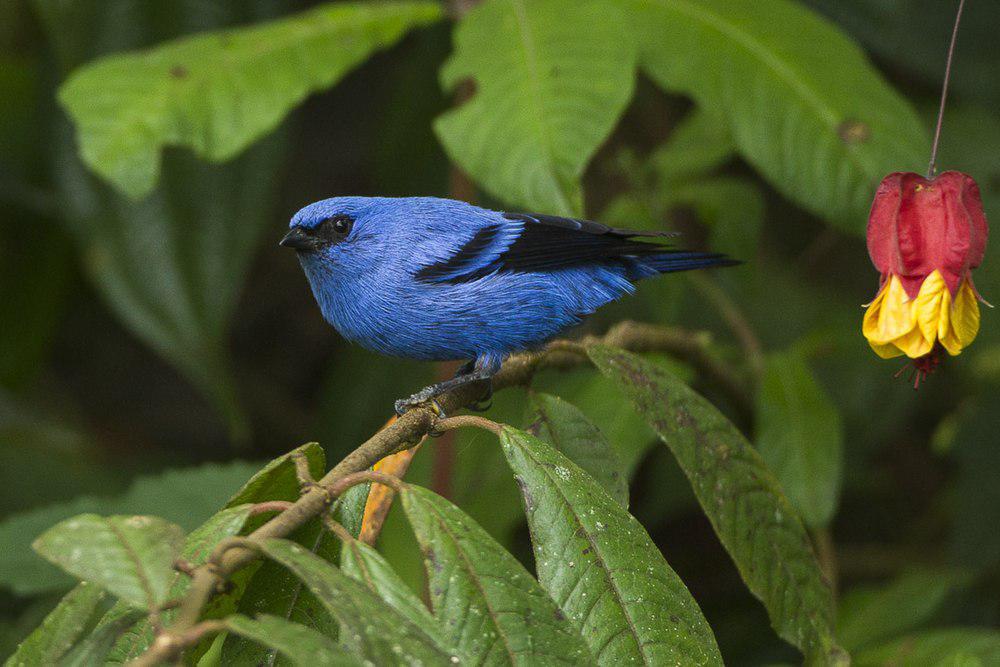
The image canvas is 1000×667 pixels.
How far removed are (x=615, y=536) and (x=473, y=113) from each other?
1.35m

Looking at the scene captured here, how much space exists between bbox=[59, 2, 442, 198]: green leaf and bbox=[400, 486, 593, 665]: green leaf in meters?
1.61

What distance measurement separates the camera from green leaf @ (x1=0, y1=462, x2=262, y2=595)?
9.43 feet

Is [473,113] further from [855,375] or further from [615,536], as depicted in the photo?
[855,375]

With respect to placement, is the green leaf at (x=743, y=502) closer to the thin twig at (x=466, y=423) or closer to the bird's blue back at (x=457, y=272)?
the thin twig at (x=466, y=423)

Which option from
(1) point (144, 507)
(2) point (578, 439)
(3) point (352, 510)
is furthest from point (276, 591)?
(1) point (144, 507)

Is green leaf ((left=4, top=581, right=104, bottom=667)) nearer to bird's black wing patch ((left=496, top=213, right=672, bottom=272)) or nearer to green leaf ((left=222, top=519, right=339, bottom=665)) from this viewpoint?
green leaf ((left=222, top=519, right=339, bottom=665))

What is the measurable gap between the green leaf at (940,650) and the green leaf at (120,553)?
5.71 ft

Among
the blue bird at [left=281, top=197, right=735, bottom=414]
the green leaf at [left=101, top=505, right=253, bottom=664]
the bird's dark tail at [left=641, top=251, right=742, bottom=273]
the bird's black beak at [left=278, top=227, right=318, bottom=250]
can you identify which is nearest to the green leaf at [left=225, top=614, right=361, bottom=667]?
the green leaf at [left=101, top=505, right=253, bottom=664]

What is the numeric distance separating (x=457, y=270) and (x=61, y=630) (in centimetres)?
136

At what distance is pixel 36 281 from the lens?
4.68 m

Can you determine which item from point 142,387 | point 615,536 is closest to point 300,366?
point 142,387

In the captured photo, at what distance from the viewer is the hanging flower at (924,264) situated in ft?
5.60

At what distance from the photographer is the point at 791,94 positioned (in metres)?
2.86

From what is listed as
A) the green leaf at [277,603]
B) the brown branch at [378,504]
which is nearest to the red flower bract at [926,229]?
the brown branch at [378,504]
